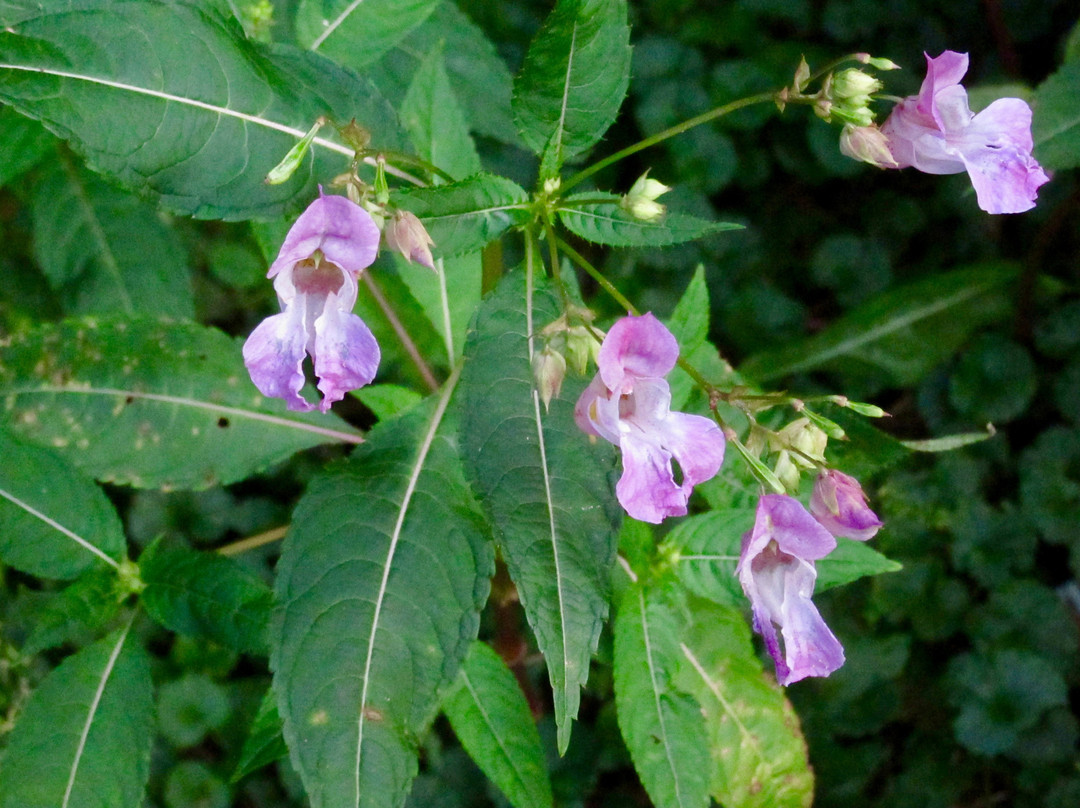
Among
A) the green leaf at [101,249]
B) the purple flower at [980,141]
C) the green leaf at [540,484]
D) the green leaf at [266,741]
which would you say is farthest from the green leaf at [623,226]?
the green leaf at [101,249]

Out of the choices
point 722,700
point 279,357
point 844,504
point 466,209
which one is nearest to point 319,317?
point 279,357

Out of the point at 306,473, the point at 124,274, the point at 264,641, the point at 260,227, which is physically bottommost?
the point at 306,473

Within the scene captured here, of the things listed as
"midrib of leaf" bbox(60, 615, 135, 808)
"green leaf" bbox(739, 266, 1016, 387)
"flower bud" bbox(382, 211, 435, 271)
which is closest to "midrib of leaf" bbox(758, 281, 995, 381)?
"green leaf" bbox(739, 266, 1016, 387)

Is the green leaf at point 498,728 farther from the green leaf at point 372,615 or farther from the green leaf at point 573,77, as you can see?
the green leaf at point 573,77

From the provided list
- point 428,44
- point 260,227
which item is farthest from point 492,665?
point 428,44

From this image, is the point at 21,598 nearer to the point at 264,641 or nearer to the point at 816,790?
the point at 264,641

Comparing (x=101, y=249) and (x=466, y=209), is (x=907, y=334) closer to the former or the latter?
(x=466, y=209)
